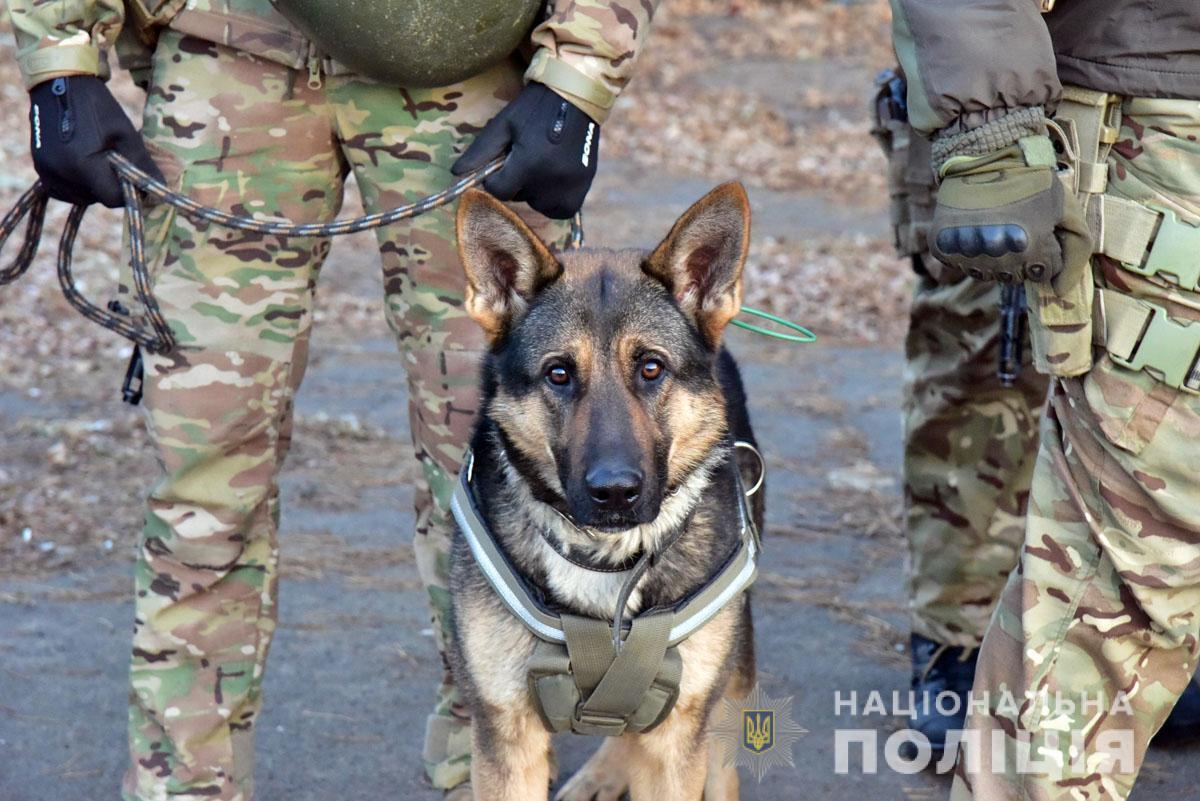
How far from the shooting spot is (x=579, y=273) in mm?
3213

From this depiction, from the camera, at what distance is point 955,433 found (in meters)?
4.23

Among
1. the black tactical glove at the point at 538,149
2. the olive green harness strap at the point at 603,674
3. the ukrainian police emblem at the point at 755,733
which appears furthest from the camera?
the ukrainian police emblem at the point at 755,733

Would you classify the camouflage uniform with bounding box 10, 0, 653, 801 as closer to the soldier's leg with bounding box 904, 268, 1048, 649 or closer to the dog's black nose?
the dog's black nose

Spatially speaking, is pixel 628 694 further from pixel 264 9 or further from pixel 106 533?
pixel 106 533

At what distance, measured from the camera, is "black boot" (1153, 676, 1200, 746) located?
13.3 ft

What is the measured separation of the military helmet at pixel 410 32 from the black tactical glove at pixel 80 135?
498 millimetres

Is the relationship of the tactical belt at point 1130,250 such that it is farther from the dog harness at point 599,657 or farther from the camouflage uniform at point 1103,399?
the dog harness at point 599,657

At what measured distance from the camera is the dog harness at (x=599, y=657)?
2979 millimetres

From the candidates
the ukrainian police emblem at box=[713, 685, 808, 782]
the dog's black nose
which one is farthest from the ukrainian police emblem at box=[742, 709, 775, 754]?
the dog's black nose

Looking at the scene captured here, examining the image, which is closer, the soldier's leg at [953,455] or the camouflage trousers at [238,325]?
the camouflage trousers at [238,325]

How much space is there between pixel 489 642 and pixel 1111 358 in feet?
4.98

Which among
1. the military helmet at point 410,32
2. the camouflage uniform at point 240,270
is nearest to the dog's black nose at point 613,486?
the camouflage uniform at point 240,270

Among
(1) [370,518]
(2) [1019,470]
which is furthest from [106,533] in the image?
(2) [1019,470]

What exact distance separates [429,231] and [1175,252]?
5.88 feet
